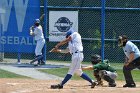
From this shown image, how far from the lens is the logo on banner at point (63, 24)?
77.1ft

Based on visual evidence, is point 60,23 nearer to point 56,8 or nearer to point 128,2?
point 56,8

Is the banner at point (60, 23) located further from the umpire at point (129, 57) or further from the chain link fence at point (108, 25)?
the umpire at point (129, 57)

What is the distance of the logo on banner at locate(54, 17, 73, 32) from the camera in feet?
77.1

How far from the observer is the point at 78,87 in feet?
49.9

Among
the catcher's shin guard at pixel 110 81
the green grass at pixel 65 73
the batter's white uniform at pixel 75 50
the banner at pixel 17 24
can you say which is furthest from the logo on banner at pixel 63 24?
the batter's white uniform at pixel 75 50

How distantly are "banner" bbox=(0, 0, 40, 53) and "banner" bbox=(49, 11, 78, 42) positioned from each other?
83 centimetres

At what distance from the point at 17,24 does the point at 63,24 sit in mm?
2070

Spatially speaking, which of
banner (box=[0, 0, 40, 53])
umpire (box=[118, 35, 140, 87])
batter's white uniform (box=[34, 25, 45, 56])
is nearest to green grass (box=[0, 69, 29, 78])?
batter's white uniform (box=[34, 25, 45, 56])

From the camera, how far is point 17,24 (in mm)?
23938

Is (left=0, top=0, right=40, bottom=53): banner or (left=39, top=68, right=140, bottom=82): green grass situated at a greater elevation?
(left=0, top=0, right=40, bottom=53): banner

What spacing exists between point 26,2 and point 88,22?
3.42m

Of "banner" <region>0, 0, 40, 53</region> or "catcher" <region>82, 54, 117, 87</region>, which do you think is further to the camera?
"banner" <region>0, 0, 40, 53</region>

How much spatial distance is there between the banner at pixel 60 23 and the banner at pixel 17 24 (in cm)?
83

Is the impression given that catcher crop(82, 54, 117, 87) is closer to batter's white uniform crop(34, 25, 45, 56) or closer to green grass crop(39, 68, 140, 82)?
green grass crop(39, 68, 140, 82)
